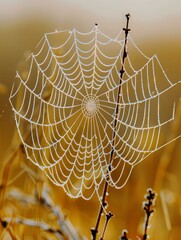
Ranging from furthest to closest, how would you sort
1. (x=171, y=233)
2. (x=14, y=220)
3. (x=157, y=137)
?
(x=157, y=137)
(x=171, y=233)
(x=14, y=220)

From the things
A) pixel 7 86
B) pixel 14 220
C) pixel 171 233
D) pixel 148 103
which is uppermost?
pixel 148 103

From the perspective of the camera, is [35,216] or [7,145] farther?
[7,145]

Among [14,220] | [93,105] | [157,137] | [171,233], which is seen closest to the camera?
[14,220]

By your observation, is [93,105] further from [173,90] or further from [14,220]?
[14,220]

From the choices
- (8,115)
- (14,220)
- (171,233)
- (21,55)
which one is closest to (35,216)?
(14,220)

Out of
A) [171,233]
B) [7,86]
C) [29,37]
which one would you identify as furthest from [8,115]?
[171,233]

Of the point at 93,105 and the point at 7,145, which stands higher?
the point at 93,105
